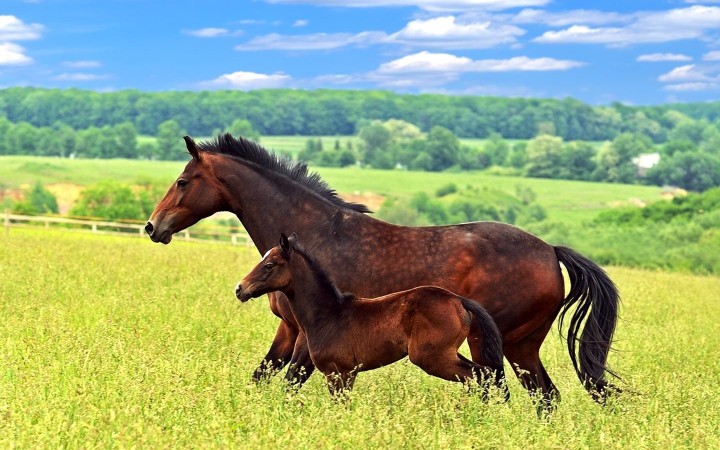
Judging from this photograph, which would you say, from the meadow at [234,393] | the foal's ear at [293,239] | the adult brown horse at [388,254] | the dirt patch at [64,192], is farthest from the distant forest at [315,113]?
the foal's ear at [293,239]

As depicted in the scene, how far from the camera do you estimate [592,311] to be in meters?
8.16

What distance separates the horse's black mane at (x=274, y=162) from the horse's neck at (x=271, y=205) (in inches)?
4.2

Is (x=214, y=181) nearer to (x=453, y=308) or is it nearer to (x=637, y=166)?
(x=453, y=308)

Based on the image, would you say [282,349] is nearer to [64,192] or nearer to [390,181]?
[64,192]

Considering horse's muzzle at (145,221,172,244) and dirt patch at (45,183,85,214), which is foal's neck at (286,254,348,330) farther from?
dirt patch at (45,183,85,214)

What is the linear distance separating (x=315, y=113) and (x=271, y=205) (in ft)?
483

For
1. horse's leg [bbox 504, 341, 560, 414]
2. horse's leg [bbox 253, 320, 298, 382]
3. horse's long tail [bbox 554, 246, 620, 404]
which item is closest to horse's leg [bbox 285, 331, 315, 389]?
horse's leg [bbox 253, 320, 298, 382]

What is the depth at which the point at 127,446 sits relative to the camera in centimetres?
536

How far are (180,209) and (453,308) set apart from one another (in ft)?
8.97

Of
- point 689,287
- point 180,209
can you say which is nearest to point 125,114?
point 689,287

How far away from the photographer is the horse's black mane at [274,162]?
26.8 feet

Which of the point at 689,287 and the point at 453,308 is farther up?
the point at 453,308

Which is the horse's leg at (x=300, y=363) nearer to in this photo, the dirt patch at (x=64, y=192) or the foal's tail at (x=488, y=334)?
the foal's tail at (x=488, y=334)

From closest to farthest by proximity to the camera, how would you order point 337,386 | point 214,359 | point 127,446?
1. point 127,446
2. point 337,386
3. point 214,359
